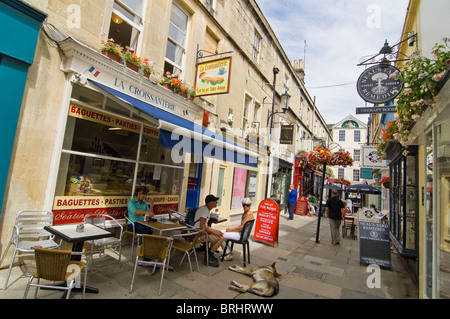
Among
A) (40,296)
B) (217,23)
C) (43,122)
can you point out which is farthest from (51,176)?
(217,23)

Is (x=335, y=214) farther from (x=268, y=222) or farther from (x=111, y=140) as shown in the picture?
(x=111, y=140)

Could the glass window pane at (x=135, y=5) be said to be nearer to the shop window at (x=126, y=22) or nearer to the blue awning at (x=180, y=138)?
the shop window at (x=126, y=22)

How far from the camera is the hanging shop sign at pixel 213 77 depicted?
6.75 metres

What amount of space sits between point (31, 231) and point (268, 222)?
560 centimetres

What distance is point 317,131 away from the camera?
27328mm

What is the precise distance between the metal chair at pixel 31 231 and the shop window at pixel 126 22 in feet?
14.1

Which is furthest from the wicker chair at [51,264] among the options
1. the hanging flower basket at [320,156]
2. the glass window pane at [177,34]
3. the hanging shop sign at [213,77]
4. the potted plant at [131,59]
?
the hanging flower basket at [320,156]

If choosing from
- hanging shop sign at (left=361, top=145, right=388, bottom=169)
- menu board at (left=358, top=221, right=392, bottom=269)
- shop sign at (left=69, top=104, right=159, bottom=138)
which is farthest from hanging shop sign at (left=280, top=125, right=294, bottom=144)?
shop sign at (left=69, top=104, right=159, bottom=138)

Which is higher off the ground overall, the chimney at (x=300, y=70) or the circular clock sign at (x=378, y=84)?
the chimney at (x=300, y=70)

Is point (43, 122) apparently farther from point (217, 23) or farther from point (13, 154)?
point (217, 23)

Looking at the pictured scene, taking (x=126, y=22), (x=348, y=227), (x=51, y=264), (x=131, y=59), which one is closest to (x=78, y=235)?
(x=51, y=264)

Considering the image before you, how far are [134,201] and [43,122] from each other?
2.16 metres

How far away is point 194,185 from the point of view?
8.54 meters

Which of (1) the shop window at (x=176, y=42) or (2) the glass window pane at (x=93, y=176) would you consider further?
(1) the shop window at (x=176, y=42)
